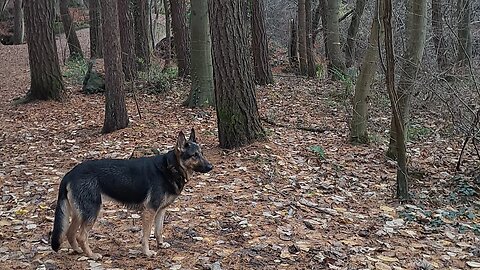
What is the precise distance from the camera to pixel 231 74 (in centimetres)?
924

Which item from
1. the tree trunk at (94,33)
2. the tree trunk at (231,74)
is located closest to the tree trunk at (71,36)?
the tree trunk at (94,33)

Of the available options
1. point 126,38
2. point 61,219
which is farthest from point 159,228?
point 126,38

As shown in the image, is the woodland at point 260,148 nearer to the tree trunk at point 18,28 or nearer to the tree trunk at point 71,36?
the tree trunk at point 71,36

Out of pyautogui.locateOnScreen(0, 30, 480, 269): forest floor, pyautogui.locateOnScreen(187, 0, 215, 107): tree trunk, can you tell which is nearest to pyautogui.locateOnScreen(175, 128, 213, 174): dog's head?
pyautogui.locateOnScreen(0, 30, 480, 269): forest floor

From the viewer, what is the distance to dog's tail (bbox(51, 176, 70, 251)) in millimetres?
5168

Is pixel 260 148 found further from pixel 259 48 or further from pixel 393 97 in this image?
pixel 259 48

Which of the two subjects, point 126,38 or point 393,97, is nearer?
point 393,97

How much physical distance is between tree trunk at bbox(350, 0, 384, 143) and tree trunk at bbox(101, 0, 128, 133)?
482cm

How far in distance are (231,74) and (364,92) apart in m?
2.98

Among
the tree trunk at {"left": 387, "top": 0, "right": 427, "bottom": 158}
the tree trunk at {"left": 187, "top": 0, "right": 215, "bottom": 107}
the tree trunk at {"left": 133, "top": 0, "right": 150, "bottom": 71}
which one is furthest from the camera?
the tree trunk at {"left": 133, "top": 0, "right": 150, "bottom": 71}

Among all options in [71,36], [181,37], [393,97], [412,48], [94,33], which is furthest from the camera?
[71,36]

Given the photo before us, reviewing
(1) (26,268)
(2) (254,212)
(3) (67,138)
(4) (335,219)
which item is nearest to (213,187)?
(2) (254,212)

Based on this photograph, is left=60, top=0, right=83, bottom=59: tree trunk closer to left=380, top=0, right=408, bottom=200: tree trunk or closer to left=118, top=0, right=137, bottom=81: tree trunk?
left=118, top=0, right=137, bottom=81: tree trunk

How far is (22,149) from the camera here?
9.92 m
